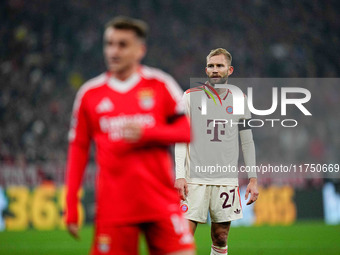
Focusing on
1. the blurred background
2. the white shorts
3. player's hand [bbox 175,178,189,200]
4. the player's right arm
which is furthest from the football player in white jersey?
the blurred background

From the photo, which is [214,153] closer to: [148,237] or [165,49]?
[148,237]

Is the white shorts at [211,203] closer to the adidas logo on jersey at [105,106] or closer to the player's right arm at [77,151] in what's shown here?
the player's right arm at [77,151]

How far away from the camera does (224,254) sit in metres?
6.21

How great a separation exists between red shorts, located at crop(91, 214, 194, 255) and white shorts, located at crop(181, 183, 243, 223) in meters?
2.15

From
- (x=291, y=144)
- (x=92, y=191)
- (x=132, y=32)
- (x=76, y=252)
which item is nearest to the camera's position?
(x=132, y=32)

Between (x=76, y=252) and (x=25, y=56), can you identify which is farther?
(x=25, y=56)

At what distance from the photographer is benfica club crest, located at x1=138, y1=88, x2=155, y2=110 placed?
3.73 meters

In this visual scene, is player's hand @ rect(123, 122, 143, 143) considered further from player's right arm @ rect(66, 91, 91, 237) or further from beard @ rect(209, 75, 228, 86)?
beard @ rect(209, 75, 228, 86)

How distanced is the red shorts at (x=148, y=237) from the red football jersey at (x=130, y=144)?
0.05 meters

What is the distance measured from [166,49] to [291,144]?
23.5 ft

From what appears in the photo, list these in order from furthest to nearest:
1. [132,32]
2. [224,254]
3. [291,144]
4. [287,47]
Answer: [287,47]
[291,144]
[224,254]
[132,32]

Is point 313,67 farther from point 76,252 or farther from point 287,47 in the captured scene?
point 76,252

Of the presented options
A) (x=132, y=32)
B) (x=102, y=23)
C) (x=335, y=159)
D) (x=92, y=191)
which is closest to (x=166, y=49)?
(x=102, y=23)

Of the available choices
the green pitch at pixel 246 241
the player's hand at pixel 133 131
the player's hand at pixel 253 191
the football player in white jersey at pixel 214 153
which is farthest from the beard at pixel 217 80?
the green pitch at pixel 246 241
